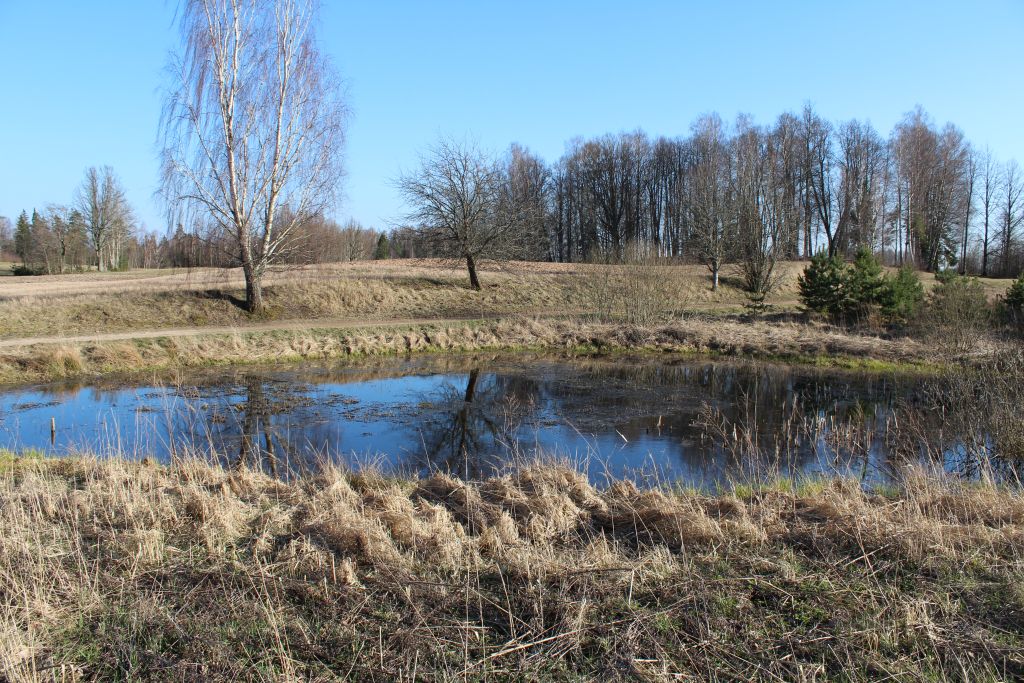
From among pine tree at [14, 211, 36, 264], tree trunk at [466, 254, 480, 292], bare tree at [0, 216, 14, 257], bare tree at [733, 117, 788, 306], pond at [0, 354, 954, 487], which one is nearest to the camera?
pond at [0, 354, 954, 487]

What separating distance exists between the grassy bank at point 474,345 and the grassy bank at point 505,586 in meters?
11.6

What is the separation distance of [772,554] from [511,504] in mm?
2389

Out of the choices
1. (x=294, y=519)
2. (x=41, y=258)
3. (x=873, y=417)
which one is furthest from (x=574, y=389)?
(x=41, y=258)

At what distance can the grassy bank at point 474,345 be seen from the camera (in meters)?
16.4

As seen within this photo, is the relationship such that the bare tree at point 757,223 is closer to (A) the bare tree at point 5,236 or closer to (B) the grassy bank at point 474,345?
(B) the grassy bank at point 474,345

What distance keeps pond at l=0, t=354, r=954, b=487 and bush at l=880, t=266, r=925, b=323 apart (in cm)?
694

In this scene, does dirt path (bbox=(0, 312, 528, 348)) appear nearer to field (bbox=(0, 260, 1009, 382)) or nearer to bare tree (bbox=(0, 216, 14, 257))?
field (bbox=(0, 260, 1009, 382))

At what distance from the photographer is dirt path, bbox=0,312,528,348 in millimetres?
17719

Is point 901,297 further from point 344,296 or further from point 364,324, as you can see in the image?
point 344,296

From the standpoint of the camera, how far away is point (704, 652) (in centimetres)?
364

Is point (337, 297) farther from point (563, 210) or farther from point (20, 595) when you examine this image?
point (563, 210)

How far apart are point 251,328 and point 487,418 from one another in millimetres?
11893

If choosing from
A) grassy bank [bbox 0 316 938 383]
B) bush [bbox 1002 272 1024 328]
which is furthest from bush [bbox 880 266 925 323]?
bush [bbox 1002 272 1024 328]

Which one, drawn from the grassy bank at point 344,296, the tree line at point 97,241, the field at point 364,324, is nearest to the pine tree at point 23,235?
the tree line at point 97,241
